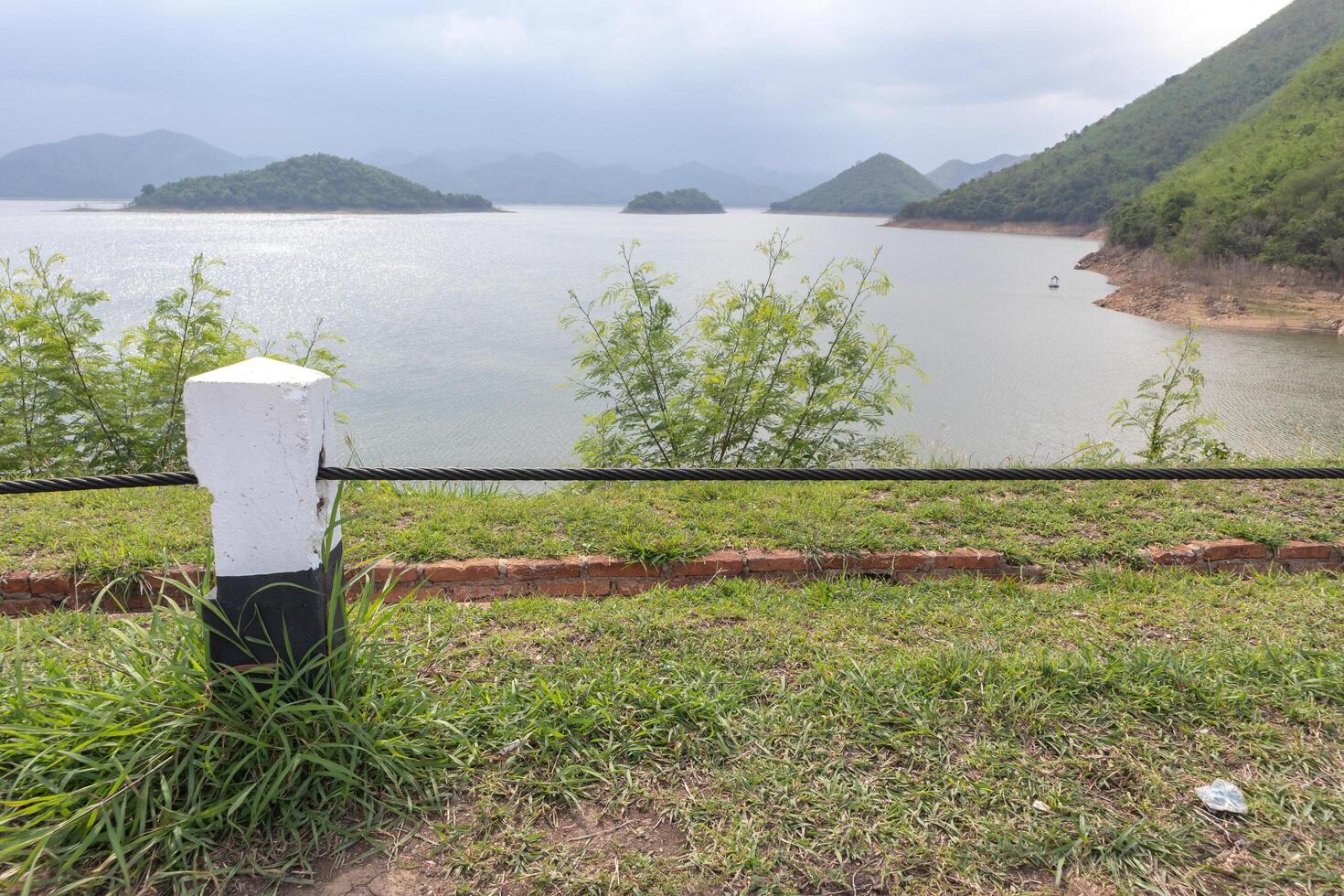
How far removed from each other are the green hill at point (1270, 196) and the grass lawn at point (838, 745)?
106ft

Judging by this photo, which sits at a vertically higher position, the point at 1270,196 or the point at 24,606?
the point at 1270,196

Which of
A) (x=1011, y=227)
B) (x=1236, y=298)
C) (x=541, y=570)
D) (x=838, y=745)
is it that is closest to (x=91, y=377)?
(x=541, y=570)

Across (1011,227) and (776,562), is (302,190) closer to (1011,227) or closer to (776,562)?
(1011,227)

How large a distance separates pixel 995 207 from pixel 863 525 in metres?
66.0

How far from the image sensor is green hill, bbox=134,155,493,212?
51500 mm

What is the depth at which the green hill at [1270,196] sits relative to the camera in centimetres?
2812

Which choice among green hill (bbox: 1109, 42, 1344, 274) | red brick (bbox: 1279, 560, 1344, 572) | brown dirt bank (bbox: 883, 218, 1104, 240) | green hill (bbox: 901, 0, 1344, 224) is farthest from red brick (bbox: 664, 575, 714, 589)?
green hill (bbox: 901, 0, 1344, 224)

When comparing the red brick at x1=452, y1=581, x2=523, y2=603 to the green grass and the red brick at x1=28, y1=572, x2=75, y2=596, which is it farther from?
the red brick at x1=28, y1=572, x2=75, y2=596

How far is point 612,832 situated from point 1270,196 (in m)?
39.8

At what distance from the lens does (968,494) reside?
4.13 m

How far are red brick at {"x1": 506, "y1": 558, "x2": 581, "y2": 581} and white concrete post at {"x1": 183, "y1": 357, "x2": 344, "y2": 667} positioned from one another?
56.3 inches

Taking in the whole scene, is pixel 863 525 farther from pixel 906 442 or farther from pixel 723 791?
pixel 906 442

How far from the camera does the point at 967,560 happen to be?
339 centimetres

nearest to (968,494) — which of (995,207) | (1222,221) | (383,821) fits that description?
(383,821)
